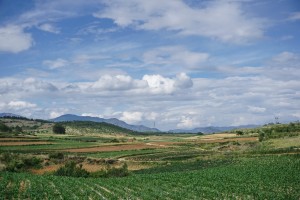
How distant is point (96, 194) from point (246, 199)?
13925mm

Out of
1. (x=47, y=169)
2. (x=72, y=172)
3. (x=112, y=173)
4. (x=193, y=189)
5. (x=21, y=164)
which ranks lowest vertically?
(x=47, y=169)

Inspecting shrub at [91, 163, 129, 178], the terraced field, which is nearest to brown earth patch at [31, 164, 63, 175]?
shrub at [91, 163, 129, 178]

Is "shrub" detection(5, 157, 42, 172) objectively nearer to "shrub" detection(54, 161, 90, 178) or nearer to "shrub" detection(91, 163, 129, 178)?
"shrub" detection(54, 161, 90, 178)

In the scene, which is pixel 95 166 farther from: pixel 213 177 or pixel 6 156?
pixel 213 177

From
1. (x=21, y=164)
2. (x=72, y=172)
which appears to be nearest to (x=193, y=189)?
(x=72, y=172)

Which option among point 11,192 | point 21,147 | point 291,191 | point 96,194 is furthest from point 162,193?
point 21,147

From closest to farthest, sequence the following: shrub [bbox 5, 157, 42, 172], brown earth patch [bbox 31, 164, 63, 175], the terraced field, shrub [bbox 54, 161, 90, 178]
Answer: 1. the terraced field
2. shrub [bbox 54, 161, 90, 178]
3. shrub [bbox 5, 157, 42, 172]
4. brown earth patch [bbox 31, 164, 63, 175]

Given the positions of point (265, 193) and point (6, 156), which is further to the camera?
point (6, 156)

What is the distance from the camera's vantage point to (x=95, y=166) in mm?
75375

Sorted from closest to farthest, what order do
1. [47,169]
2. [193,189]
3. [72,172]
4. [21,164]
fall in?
1. [193,189]
2. [72,172]
3. [21,164]
4. [47,169]

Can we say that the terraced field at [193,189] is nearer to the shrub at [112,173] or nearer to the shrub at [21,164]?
the shrub at [112,173]

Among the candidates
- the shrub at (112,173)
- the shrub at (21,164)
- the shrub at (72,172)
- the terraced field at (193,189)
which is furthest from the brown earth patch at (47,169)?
the terraced field at (193,189)

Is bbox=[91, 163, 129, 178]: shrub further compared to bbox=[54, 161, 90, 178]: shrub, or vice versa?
bbox=[54, 161, 90, 178]: shrub

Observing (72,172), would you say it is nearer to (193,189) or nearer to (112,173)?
(112,173)
